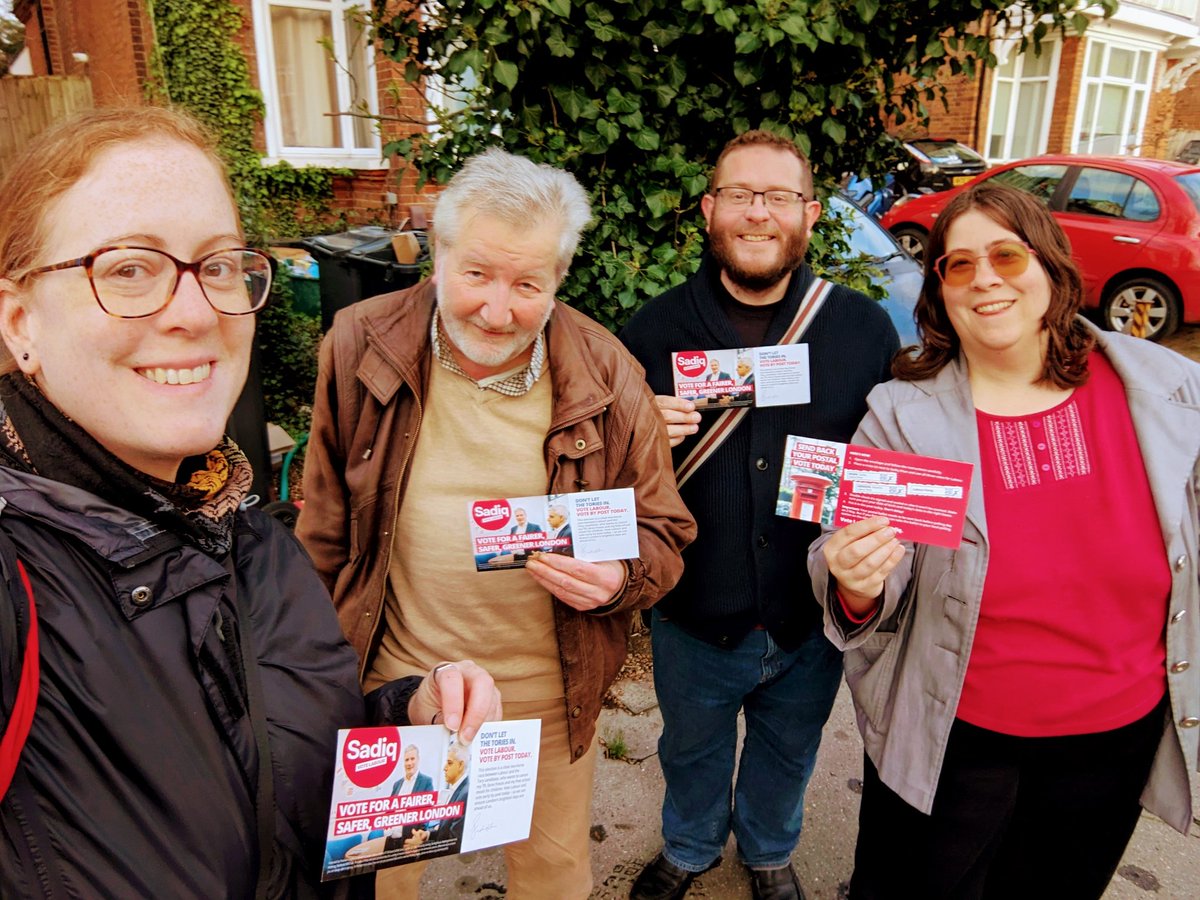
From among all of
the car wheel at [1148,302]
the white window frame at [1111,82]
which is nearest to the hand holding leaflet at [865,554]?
the car wheel at [1148,302]

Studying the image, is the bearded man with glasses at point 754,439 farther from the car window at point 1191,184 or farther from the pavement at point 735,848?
the car window at point 1191,184

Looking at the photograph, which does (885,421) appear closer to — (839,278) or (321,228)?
(839,278)

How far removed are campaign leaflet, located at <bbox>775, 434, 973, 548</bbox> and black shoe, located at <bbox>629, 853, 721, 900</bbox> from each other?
1403 mm

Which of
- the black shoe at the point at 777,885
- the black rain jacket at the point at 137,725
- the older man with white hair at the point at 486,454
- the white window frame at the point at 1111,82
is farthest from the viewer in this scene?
the white window frame at the point at 1111,82

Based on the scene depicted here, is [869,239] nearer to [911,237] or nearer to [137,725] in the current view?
[137,725]

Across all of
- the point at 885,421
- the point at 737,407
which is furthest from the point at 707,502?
the point at 885,421

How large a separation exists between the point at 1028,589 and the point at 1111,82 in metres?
24.6

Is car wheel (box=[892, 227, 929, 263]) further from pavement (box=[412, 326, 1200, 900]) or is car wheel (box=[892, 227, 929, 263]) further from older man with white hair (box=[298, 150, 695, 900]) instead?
older man with white hair (box=[298, 150, 695, 900])

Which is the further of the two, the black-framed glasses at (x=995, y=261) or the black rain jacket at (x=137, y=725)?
the black-framed glasses at (x=995, y=261)

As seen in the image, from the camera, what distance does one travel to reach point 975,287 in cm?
184

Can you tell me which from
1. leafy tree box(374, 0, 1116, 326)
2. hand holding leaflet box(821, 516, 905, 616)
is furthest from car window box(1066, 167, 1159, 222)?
hand holding leaflet box(821, 516, 905, 616)

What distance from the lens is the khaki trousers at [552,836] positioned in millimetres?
2049

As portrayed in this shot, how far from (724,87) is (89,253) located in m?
2.74

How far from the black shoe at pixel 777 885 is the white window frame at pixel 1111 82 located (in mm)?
21843
